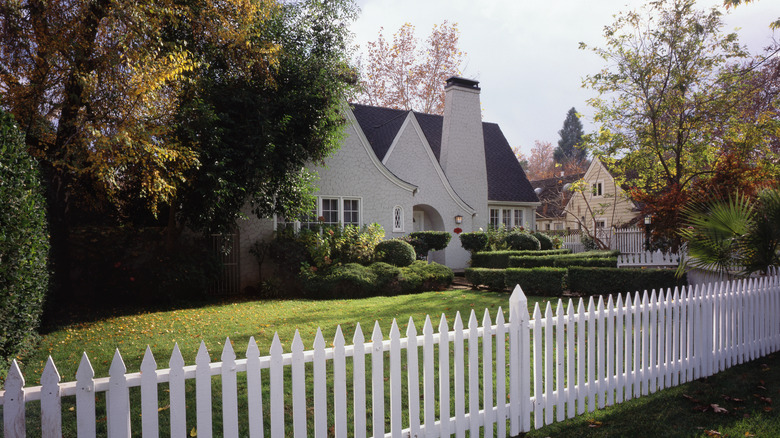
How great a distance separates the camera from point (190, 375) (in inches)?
115

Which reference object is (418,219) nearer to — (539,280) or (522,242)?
(522,242)

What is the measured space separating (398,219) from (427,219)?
145 inches

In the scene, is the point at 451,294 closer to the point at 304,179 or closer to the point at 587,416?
the point at 304,179

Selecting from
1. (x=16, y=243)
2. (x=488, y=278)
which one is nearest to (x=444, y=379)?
(x=16, y=243)

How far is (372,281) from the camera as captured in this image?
13.2 meters

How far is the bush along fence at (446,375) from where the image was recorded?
2736 millimetres

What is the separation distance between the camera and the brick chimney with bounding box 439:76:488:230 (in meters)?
23.0

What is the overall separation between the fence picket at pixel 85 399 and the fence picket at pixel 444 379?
2.34m

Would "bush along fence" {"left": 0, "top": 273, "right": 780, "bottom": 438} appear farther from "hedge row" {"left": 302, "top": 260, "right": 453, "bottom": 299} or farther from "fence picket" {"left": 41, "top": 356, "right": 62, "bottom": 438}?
"hedge row" {"left": 302, "top": 260, "right": 453, "bottom": 299}

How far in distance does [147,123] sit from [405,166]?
12841 millimetres

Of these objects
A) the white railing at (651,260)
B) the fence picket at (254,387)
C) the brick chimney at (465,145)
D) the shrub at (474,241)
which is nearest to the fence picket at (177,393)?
the fence picket at (254,387)

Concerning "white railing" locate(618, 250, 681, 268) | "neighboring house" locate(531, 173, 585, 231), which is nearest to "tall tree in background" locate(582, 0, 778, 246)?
"white railing" locate(618, 250, 681, 268)

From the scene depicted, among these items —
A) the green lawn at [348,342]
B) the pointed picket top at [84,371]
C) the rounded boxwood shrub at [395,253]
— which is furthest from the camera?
the rounded boxwood shrub at [395,253]

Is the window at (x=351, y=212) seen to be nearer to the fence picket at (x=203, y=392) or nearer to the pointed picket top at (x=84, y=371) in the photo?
the fence picket at (x=203, y=392)
